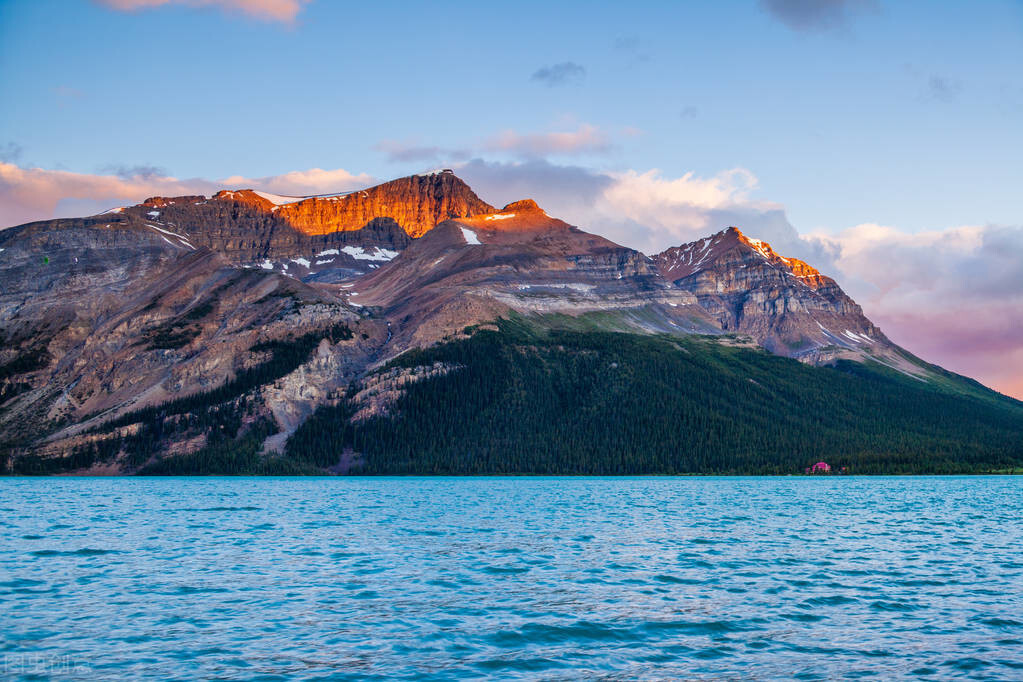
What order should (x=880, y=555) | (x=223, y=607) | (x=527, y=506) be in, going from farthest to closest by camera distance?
(x=527, y=506) → (x=880, y=555) → (x=223, y=607)

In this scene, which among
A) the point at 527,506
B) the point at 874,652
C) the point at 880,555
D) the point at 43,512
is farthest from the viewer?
the point at 527,506

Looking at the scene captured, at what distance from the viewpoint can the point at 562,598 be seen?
153ft

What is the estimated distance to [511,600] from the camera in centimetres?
4616

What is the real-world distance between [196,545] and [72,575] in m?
17.9

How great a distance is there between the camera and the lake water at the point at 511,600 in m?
33.2

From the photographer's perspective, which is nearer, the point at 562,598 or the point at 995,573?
the point at 562,598

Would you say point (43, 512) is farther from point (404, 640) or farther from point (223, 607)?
point (404, 640)

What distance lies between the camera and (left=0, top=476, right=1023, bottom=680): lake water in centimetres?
3316

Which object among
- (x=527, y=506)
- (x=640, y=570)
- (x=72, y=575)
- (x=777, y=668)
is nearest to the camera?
(x=777, y=668)

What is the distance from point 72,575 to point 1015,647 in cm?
5158

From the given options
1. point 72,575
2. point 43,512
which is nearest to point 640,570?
point 72,575

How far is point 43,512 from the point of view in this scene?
111500 mm

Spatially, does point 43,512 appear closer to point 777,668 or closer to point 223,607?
point 223,607

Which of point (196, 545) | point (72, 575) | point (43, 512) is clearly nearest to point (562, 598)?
point (72, 575)
